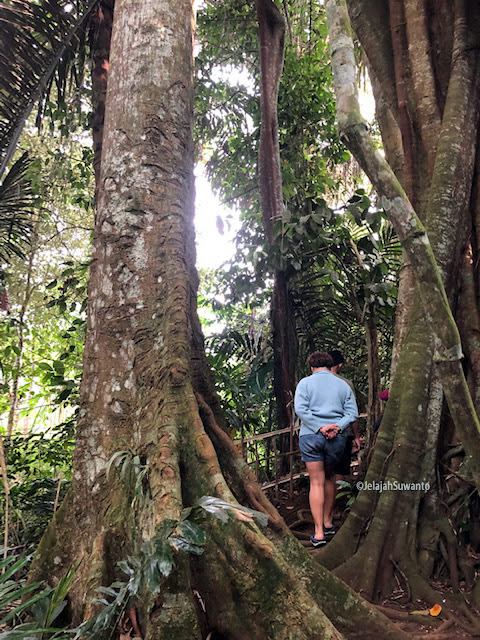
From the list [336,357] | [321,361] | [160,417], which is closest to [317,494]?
[321,361]

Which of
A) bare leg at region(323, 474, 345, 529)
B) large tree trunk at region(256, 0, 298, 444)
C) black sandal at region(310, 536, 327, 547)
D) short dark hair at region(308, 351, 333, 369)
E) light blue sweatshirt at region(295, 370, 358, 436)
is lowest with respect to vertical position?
black sandal at region(310, 536, 327, 547)

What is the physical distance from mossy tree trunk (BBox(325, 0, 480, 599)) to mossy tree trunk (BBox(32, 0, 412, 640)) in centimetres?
82

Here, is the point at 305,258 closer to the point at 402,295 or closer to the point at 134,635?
the point at 402,295

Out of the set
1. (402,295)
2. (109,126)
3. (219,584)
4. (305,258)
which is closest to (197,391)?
(219,584)

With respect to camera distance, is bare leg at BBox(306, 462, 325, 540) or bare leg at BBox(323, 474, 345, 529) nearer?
bare leg at BBox(306, 462, 325, 540)

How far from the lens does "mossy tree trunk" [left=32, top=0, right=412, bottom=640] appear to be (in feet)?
5.65

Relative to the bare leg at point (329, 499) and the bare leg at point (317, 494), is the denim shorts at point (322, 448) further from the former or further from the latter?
the bare leg at point (329, 499)

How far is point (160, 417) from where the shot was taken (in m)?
2.07

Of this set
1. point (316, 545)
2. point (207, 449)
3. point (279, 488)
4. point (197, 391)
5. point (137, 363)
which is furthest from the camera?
point (279, 488)

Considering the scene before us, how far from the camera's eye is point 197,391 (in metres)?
2.42

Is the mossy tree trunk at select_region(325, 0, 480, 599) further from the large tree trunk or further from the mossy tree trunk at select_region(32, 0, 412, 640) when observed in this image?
the large tree trunk

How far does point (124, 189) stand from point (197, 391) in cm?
101

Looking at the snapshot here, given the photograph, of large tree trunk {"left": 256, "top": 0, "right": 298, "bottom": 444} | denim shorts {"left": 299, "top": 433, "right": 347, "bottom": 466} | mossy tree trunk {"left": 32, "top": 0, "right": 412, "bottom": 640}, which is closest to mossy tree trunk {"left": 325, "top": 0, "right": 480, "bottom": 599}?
denim shorts {"left": 299, "top": 433, "right": 347, "bottom": 466}

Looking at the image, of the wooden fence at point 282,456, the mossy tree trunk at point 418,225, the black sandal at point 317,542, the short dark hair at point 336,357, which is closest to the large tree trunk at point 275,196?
the wooden fence at point 282,456
